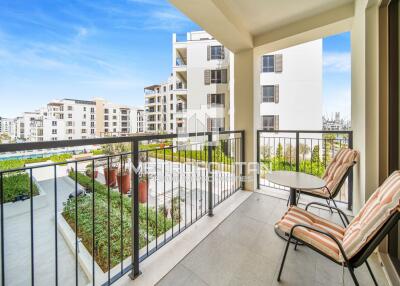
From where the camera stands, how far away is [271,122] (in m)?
10.7

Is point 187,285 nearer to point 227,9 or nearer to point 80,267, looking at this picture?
point 80,267

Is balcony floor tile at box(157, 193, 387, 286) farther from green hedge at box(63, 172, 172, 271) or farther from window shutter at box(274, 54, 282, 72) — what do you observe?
window shutter at box(274, 54, 282, 72)

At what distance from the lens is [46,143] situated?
0.99 meters

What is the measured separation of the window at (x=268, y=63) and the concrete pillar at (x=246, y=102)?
813 cm

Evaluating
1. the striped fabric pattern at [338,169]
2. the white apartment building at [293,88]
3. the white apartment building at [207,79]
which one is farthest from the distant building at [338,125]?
the white apartment building at [207,79]

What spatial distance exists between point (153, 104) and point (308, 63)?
22.4 m

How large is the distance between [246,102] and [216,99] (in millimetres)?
9019

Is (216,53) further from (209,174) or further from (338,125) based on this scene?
(209,174)

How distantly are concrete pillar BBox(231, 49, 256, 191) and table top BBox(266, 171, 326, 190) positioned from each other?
103 cm

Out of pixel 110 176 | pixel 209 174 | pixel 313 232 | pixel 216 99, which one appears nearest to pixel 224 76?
pixel 216 99

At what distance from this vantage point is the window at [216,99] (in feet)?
40.0

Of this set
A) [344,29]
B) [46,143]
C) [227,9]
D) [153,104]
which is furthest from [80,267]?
→ [153,104]

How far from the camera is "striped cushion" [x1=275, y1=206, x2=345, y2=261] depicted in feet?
4.17

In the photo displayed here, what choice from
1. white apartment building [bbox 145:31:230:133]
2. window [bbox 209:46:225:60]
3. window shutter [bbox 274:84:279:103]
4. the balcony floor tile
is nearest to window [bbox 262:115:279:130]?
window shutter [bbox 274:84:279:103]
